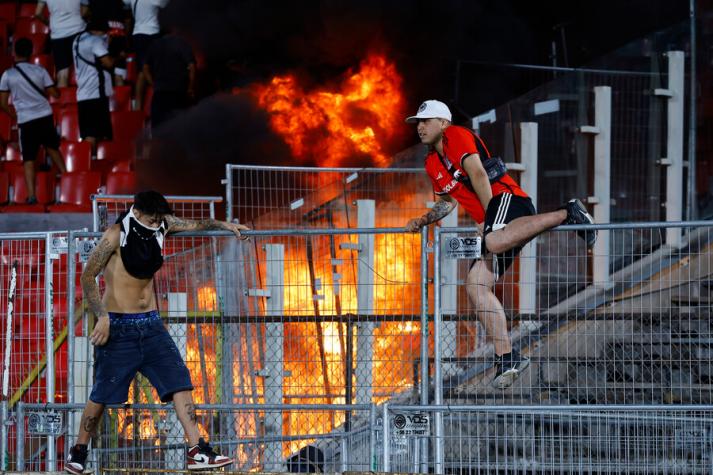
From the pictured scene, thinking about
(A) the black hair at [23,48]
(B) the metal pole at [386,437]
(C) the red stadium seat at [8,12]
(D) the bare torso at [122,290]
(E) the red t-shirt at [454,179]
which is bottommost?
(B) the metal pole at [386,437]

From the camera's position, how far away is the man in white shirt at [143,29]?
15.7 metres

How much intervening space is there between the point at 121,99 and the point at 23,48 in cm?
153

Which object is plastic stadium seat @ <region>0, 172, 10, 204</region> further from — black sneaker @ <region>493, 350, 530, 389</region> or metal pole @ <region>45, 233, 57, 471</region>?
black sneaker @ <region>493, 350, 530, 389</region>

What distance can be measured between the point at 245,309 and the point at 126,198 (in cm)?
171

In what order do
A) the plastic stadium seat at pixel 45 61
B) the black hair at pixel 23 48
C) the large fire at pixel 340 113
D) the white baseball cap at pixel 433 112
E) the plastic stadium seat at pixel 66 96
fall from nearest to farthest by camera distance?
the white baseball cap at pixel 433 112 → the large fire at pixel 340 113 → the black hair at pixel 23 48 → the plastic stadium seat at pixel 66 96 → the plastic stadium seat at pixel 45 61

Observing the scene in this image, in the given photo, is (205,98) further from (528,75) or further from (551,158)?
(551,158)

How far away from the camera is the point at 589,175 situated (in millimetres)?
10742

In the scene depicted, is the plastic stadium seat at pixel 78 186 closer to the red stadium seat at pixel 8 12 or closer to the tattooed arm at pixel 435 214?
the red stadium seat at pixel 8 12

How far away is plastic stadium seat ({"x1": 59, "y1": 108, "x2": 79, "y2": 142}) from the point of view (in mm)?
15930

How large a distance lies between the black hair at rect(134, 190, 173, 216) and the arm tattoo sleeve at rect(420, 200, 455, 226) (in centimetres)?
183

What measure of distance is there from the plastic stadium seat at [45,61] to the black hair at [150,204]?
10321mm

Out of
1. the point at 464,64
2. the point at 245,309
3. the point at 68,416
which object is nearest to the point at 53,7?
the point at 464,64

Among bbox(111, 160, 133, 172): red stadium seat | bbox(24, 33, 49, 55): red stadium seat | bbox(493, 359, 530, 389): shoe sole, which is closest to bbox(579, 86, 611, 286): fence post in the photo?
bbox(493, 359, 530, 389): shoe sole

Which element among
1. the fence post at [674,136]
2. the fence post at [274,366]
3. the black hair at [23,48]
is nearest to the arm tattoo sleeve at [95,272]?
the fence post at [274,366]
